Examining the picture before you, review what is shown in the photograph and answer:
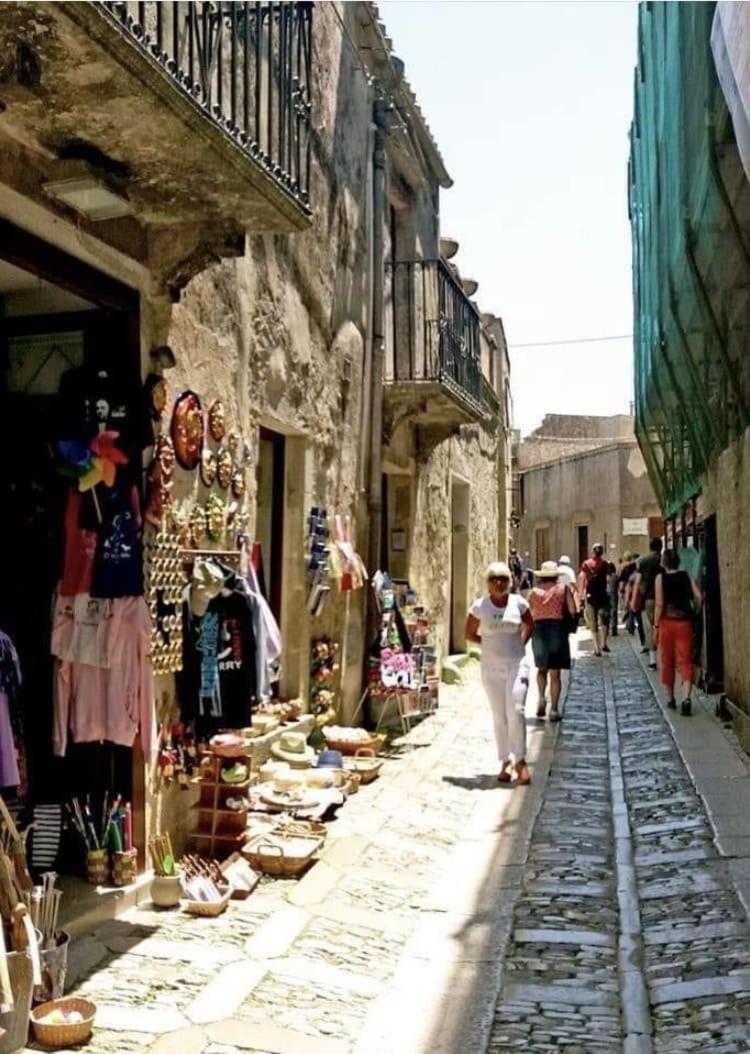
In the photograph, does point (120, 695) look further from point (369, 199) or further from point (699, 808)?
point (369, 199)

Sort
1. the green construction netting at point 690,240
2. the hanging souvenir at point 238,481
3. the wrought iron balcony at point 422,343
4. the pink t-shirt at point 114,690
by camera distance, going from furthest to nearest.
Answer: the wrought iron balcony at point 422,343, the green construction netting at point 690,240, the hanging souvenir at point 238,481, the pink t-shirt at point 114,690

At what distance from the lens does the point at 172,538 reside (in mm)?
4977

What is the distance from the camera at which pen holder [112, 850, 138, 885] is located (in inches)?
179

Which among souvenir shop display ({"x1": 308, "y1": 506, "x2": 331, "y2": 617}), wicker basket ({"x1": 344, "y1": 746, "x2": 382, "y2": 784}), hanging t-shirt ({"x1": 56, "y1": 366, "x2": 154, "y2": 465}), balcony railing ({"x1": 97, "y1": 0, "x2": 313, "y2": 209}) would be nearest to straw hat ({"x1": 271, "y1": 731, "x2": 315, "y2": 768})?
wicker basket ({"x1": 344, "y1": 746, "x2": 382, "y2": 784})

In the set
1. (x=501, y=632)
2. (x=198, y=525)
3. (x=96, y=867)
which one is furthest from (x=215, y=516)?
(x=501, y=632)

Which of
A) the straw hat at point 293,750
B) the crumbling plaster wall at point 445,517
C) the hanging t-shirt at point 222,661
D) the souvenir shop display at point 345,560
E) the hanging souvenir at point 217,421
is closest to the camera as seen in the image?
the hanging t-shirt at point 222,661

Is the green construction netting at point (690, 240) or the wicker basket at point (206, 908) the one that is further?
the green construction netting at point (690, 240)

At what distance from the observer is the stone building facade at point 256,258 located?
382 centimetres

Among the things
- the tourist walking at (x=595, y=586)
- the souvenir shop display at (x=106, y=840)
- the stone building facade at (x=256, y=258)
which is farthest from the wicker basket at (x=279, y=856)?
the tourist walking at (x=595, y=586)

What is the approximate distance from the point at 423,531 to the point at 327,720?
13.2ft

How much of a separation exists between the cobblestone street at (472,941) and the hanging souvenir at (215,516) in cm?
182

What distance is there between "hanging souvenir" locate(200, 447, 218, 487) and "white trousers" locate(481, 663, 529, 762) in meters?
2.67

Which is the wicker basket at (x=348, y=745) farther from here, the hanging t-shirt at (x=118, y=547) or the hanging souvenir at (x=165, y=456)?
the hanging t-shirt at (x=118, y=547)

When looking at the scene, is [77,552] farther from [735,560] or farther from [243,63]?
[735,560]
